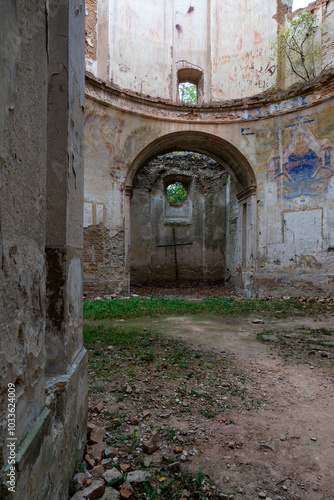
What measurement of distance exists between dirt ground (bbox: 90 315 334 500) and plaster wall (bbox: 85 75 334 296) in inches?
223

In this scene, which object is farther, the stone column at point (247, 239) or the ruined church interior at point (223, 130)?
the stone column at point (247, 239)

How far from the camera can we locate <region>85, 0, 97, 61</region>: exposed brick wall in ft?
29.6

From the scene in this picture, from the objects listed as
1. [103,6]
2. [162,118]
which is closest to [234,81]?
[162,118]

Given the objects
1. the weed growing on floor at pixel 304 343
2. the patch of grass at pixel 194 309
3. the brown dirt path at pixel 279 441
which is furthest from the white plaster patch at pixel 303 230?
the brown dirt path at pixel 279 441

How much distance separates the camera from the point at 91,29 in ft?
30.2

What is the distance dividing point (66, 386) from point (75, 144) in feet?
3.98

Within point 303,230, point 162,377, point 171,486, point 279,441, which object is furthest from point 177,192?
point 171,486

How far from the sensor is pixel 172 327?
5.04 m

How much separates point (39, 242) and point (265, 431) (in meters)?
1.92

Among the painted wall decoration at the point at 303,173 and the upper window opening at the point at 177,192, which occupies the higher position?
the upper window opening at the point at 177,192

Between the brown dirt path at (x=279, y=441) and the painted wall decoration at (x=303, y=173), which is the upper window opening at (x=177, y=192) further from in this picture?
the brown dirt path at (x=279, y=441)

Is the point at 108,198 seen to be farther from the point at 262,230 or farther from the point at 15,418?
the point at 15,418

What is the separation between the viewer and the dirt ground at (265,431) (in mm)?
1557

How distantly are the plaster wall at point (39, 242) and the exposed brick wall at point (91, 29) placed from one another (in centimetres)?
892
